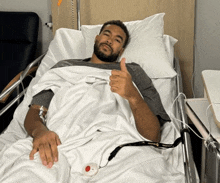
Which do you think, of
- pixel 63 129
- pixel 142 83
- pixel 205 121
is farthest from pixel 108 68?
pixel 205 121

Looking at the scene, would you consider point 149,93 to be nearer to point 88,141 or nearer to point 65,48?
point 88,141

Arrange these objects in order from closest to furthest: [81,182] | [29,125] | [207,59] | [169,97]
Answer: [81,182], [29,125], [169,97], [207,59]

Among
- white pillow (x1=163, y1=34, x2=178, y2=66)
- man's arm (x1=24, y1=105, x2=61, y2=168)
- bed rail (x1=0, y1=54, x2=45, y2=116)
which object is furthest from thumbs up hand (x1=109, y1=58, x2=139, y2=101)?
white pillow (x1=163, y1=34, x2=178, y2=66)

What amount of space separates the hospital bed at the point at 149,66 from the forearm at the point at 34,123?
5.2 inches

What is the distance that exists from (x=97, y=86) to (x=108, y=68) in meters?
0.26

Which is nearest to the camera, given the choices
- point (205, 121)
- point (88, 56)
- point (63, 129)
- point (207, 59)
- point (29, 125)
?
point (205, 121)

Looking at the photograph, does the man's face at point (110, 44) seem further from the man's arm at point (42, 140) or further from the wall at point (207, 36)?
the wall at point (207, 36)

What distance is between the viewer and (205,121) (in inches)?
50.9

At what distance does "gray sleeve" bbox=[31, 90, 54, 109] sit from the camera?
5.48 feet

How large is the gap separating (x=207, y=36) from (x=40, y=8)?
164 cm

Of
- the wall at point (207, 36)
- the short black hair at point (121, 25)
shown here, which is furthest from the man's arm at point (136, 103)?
the wall at point (207, 36)

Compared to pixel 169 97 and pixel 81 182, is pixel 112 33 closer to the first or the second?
pixel 169 97

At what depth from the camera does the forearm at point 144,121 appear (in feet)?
4.66

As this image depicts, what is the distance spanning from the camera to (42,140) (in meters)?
1.36
